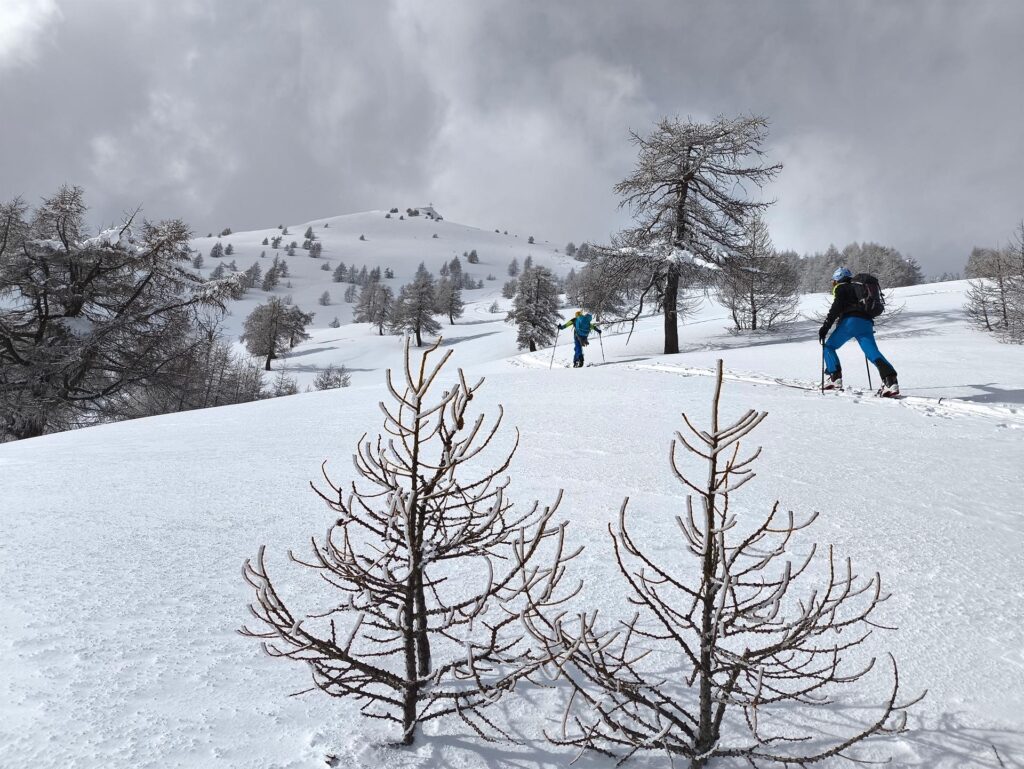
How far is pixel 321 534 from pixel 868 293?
25.6 feet

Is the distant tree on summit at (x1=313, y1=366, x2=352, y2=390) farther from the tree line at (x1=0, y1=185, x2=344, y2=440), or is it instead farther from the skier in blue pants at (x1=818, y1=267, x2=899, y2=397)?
the skier in blue pants at (x1=818, y1=267, x2=899, y2=397)

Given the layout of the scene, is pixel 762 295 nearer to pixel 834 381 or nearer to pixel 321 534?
pixel 834 381

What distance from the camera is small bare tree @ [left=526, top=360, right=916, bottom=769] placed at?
1.16 m

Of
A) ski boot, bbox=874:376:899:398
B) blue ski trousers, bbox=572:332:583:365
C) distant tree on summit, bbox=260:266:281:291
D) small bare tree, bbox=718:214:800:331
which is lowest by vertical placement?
ski boot, bbox=874:376:899:398

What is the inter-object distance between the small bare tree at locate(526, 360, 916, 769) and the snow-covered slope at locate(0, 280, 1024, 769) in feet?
0.40

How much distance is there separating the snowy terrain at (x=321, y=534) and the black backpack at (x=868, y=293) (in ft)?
4.29

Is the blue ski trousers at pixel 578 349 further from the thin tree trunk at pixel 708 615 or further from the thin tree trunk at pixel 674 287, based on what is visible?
the thin tree trunk at pixel 708 615

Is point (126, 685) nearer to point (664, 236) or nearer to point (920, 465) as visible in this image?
point (920, 465)

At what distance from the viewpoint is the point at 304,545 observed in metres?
2.47

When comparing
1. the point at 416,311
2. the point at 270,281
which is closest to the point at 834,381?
the point at 416,311

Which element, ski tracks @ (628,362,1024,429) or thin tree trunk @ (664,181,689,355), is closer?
ski tracks @ (628,362,1024,429)

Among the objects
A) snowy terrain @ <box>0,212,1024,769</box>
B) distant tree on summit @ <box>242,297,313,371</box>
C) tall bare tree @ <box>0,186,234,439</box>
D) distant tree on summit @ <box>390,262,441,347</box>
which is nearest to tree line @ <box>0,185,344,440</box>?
tall bare tree @ <box>0,186,234,439</box>

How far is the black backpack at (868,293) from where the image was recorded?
23.0 feet

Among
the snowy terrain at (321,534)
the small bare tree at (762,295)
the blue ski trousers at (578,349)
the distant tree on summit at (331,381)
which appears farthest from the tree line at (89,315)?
the distant tree on summit at (331,381)
